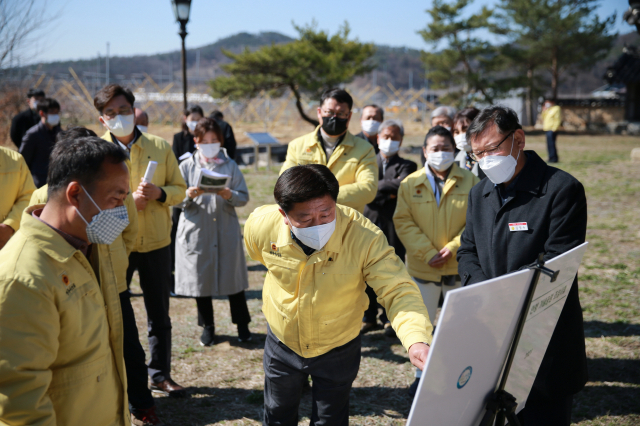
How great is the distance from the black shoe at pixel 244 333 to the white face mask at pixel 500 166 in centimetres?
289

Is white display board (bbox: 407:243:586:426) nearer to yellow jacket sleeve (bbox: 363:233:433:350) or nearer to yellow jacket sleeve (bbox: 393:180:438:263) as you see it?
yellow jacket sleeve (bbox: 363:233:433:350)

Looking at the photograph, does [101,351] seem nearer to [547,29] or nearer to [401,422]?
[401,422]

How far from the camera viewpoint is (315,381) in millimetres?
2547

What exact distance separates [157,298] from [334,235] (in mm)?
1917

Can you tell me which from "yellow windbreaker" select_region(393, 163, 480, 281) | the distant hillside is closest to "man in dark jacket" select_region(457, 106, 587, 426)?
"yellow windbreaker" select_region(393, 163, 480, 281)

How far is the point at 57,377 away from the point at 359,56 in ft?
70.4

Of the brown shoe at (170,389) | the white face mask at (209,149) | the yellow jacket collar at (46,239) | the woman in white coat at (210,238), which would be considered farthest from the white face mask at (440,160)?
the yellow jacket collar at (46,239)

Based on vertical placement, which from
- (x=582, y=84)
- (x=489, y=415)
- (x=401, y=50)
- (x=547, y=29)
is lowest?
(x=489, y=415)

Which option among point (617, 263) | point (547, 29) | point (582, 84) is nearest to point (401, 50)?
point (582, 84)

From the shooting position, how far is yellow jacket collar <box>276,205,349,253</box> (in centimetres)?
234

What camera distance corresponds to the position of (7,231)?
3291mm

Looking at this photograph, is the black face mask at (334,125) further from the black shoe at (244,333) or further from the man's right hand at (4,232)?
the man's right hand at (4,232)

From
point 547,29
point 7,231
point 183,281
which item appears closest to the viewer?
point 7,231

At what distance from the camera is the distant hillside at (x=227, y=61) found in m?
83.0
